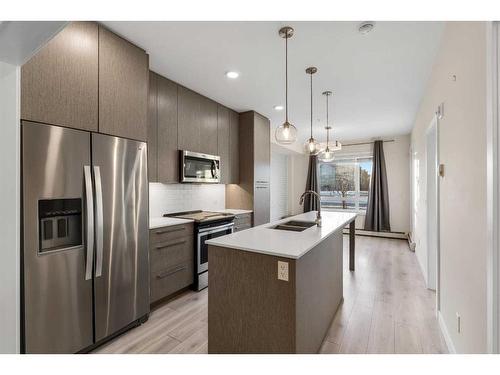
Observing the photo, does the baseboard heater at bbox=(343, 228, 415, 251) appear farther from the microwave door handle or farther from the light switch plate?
the light switch plate

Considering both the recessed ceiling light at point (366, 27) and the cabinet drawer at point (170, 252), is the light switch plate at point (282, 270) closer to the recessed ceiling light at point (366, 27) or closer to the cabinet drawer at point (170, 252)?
the cabinet drawer at point (170, 252)

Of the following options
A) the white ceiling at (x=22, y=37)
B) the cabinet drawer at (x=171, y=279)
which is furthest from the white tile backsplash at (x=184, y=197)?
the white ceiling at (x=22, y=37)

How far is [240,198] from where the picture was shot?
14.5 feet

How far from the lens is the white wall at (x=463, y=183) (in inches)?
51.4

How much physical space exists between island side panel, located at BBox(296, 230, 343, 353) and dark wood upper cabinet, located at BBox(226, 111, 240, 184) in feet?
7.05

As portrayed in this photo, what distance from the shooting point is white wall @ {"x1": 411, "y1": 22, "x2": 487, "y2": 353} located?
131cm

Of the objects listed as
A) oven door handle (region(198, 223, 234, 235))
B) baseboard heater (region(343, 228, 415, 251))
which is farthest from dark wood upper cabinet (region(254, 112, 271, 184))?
baseboard heater (region(343, 228, 415, 251))

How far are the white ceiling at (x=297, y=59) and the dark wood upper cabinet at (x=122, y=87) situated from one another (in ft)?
0.39

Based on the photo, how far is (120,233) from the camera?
6.98 ft

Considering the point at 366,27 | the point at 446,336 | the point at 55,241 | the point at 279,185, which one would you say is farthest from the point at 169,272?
the point at 279,185

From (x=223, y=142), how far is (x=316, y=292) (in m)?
2.79
